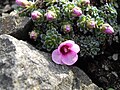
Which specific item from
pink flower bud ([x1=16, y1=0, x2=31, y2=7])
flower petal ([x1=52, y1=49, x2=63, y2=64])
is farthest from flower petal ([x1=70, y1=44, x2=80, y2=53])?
pink flower bud ([x1=16, y1=0, x2=31, y2=7])

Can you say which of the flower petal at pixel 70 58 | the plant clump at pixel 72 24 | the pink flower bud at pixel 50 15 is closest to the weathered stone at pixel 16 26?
the plant clump at pixel 72 24

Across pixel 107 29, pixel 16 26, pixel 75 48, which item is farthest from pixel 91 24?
pixel 16 26

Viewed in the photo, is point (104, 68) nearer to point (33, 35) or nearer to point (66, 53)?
point (66, 53)

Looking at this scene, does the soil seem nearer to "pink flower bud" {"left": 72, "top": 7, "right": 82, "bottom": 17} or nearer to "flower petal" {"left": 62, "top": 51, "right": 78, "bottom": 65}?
"flower petal" {"left": 62, "top": 51, "right": 78, "bottom": 65}

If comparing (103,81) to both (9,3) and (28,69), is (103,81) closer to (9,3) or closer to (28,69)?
(28,69)

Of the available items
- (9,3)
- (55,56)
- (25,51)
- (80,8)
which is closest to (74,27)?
(80,8)
